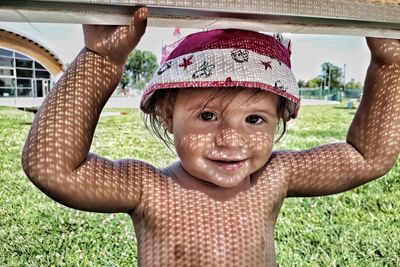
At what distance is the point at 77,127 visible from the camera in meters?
1.11

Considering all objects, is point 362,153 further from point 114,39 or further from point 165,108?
point 114,39

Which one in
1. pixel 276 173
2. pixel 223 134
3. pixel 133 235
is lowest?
pixel 133 235

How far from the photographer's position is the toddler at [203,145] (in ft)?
3.62

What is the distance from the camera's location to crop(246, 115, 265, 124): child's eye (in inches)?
47.2

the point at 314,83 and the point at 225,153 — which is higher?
the point at 314,83

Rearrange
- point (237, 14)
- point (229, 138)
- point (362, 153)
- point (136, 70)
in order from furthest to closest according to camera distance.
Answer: point (136, 70)
point (362, 153)
point (229, 138)
point (237, 14)

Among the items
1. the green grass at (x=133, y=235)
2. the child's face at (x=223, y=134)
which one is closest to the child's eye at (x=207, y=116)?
the child's face at (x=223, y=134)

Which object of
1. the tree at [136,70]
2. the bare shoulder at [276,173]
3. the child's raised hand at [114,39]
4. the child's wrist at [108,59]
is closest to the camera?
the child's raised hand at [114,39]

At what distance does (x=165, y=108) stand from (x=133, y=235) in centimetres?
178

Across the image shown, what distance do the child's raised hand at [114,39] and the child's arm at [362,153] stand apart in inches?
20.1

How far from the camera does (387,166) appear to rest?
1.38m

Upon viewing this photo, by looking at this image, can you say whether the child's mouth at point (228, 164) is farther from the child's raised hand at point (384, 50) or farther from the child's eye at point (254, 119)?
the child's raised hand at point (384, 50)

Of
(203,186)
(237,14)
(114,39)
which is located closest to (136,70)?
(203,186)

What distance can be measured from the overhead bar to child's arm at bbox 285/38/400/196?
0.28 metres
